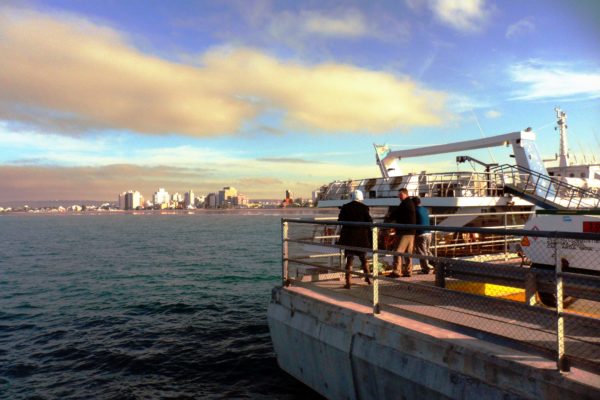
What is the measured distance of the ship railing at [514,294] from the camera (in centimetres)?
371

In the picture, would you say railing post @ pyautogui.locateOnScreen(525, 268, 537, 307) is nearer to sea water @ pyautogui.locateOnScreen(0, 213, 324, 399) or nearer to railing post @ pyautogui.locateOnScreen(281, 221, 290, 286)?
railing post @ pyautogui.locateOnScreen(281, 221, 290, 286)

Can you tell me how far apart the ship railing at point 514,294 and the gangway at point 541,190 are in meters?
8.88

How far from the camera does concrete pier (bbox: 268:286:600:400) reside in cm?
384

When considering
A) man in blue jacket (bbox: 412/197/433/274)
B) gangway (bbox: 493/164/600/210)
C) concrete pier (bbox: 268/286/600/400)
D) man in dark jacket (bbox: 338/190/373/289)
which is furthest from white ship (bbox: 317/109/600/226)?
concrete pier (bbox: 268/286/600/400)

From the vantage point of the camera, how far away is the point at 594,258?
6414mm

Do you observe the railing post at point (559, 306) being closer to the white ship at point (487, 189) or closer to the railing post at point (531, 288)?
the railing post at point (531, 288)

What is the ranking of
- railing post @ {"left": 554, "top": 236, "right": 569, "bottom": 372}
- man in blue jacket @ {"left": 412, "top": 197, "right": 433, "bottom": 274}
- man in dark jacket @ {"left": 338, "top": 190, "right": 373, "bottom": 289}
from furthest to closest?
man in blue jacket @ {"left": 412, "top": 197, "right": 433, "bottom": 274} < man in dark jacket @ {"left": 338, "top": 190, "right": 373, "bottom": 289} < railing post @ {"left": 554, "top": 236, "right": 569, "bottom": 372}

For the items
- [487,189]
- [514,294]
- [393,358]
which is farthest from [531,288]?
[487,189]

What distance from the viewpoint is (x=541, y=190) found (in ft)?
51.5

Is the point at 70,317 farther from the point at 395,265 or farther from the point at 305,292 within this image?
the point at 395,265

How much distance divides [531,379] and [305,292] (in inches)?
155

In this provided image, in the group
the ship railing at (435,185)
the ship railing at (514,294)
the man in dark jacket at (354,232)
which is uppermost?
the ship railing at (435,185)

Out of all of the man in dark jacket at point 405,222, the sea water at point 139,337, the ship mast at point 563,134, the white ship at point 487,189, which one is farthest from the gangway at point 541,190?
the ship mast at point 563,134

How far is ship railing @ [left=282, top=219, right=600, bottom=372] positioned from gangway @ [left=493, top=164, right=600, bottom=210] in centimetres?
888
